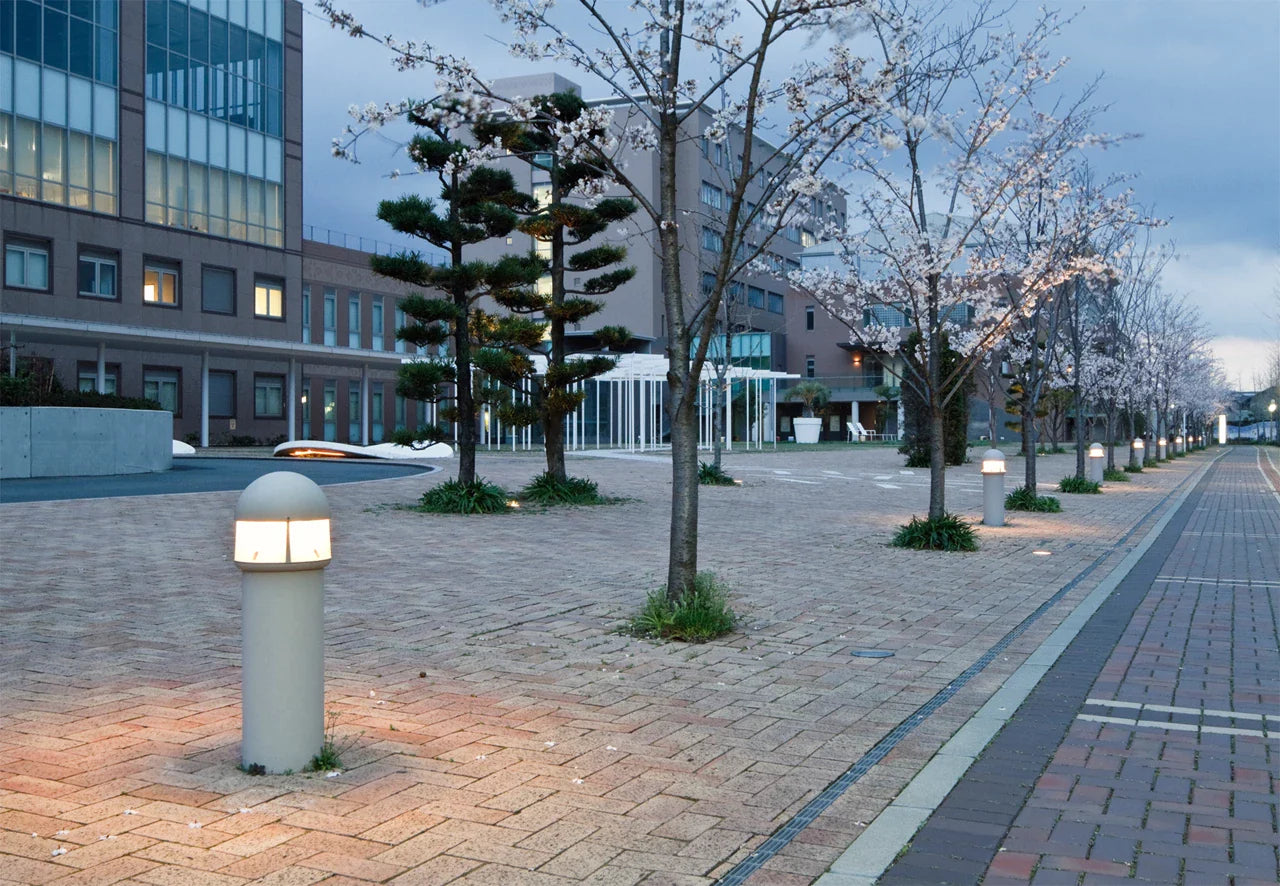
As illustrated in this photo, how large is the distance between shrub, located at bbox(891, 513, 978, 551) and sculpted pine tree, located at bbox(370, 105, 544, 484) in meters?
7.06

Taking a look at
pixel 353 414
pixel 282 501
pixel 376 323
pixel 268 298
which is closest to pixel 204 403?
pixel 268 298

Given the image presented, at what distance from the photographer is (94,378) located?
3794 cm

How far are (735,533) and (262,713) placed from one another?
1044 centimetres

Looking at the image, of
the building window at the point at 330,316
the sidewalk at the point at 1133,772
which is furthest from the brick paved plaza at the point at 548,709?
the building window at the point at 330,316

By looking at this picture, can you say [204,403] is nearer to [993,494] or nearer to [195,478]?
[195,478]

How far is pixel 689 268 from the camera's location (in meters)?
46.8

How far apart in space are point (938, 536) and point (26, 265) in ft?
106

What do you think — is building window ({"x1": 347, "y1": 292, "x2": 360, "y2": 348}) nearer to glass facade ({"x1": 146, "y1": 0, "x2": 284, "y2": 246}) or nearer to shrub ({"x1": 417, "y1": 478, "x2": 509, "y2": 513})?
glass facade ({"x1": 146, "y1": 0, "x2": 284, "y2": 246})

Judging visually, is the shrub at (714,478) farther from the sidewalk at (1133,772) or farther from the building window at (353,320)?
the building window at (353,320)

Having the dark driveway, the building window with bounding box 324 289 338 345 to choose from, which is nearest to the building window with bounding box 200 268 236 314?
the building window with bounding box 324 289 338 345

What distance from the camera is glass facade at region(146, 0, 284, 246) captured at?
3991 cm

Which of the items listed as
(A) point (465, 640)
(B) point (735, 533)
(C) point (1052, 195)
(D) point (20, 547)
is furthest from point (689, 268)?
(A) point (465, 640)

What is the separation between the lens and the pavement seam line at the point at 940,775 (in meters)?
3.76

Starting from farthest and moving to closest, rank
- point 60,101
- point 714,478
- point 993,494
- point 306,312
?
point 306,312, point 60,101, point 714,478, point 993,494
